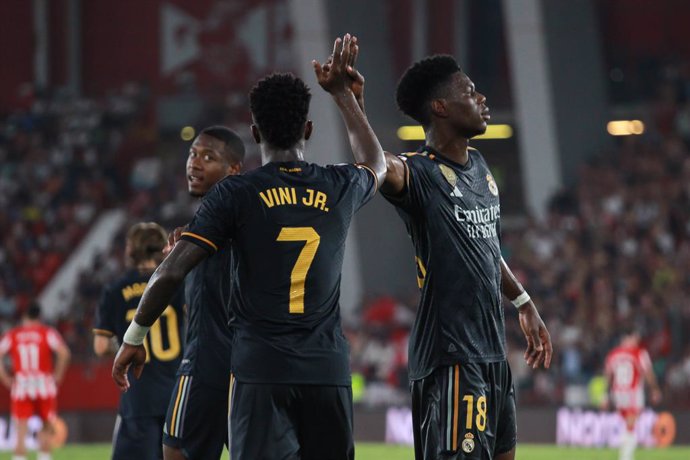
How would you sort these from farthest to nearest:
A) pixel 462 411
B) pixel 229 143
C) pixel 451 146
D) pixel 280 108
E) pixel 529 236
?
pixel 529 236 < pixel 229 143 < pixel 451 146 < pixel 462 411 < pixel 280 108

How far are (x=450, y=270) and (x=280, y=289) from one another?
3.41ft

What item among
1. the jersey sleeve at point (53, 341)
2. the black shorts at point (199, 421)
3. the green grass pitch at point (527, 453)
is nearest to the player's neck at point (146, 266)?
the black shorts at point (199, 421)

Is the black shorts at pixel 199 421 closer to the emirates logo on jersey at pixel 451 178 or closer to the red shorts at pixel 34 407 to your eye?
the emirates logo on jersey at pixel 451 178

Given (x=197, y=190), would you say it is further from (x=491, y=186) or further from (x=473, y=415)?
(x=473, y=415)

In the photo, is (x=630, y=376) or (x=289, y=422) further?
(x=630, y=376)

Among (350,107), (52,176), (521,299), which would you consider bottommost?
(521,299)

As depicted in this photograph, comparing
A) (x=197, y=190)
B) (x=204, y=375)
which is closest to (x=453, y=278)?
(x=204, y=375)

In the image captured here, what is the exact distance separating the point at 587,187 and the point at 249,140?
339 inches

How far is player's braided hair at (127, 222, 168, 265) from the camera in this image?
8.54 metres

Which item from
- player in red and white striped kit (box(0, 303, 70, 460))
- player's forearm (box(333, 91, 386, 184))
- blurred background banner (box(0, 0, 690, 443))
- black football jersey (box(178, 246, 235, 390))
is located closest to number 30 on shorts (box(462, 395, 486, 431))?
player's forearm (box(333, 91, 386, 184))

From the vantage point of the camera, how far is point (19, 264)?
1110 inches

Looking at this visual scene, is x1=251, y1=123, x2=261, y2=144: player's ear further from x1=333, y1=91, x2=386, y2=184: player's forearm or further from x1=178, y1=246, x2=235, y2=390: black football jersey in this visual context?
x1=178, y1=246, x2=235, y2=390: black football jersey

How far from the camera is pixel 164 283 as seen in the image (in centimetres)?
534

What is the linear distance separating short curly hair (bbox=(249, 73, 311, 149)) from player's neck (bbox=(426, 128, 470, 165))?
39.6 inches
